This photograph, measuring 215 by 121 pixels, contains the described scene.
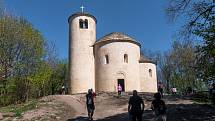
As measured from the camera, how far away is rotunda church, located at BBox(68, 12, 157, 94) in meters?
42.5

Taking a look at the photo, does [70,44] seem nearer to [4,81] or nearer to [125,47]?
[125,47]

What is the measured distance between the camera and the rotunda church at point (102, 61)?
4250cm

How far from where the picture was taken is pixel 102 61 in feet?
142

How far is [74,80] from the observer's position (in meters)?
43.7

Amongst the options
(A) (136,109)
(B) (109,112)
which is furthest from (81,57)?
(A) (136,109)

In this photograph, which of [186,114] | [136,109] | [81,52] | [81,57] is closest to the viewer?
[136,109]

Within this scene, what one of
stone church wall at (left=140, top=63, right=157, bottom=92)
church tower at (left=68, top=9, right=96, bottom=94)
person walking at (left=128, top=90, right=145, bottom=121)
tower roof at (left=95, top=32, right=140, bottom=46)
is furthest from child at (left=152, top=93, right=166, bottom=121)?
stone church wall at (left=140, top=63, right=157, bottom=92)

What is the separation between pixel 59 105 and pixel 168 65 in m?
38.5

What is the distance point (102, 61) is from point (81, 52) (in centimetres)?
326

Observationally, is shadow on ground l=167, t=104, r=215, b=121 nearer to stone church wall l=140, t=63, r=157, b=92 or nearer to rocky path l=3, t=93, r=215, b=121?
rocky path l=3, t=93, r=215, b=121

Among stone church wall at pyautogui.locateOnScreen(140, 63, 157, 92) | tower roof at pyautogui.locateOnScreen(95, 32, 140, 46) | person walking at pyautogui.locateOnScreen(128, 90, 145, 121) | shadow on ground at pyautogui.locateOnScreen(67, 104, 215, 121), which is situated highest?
tower roof at pyautogui.locateOnScreen(95, 32, 140, 46)

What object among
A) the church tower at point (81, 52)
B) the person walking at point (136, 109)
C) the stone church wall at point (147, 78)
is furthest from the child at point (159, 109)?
the stone church wall at point (147, 78)

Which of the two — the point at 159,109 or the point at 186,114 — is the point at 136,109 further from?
the point at 186,114

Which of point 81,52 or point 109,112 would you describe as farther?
point 81,52
